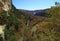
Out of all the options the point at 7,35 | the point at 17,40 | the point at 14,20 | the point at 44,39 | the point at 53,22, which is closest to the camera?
the point at 53,22

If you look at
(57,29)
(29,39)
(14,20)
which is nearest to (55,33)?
(57,29)

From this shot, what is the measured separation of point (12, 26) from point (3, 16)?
5.75 meters

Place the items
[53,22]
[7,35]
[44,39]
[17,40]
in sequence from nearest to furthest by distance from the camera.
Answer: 1. [53,22]
2. [44,39]
3. [17,40]
4. [7,35]

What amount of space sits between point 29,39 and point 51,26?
25.3 metres

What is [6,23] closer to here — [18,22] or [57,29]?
[18,22]

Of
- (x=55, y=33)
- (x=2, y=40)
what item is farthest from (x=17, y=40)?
(x=55, y=33)

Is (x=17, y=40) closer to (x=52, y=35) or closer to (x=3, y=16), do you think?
(x=3, y=16)

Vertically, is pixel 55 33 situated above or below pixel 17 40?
above

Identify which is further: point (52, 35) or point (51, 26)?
point (52, 35)

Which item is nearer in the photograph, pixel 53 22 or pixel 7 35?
pixel 53 22

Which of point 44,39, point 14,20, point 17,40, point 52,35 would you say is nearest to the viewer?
point 52,35

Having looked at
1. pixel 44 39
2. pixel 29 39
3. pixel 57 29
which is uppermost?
pixel 57 29

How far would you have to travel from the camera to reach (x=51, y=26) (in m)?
20.2

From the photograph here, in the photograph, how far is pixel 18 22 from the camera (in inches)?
2200
